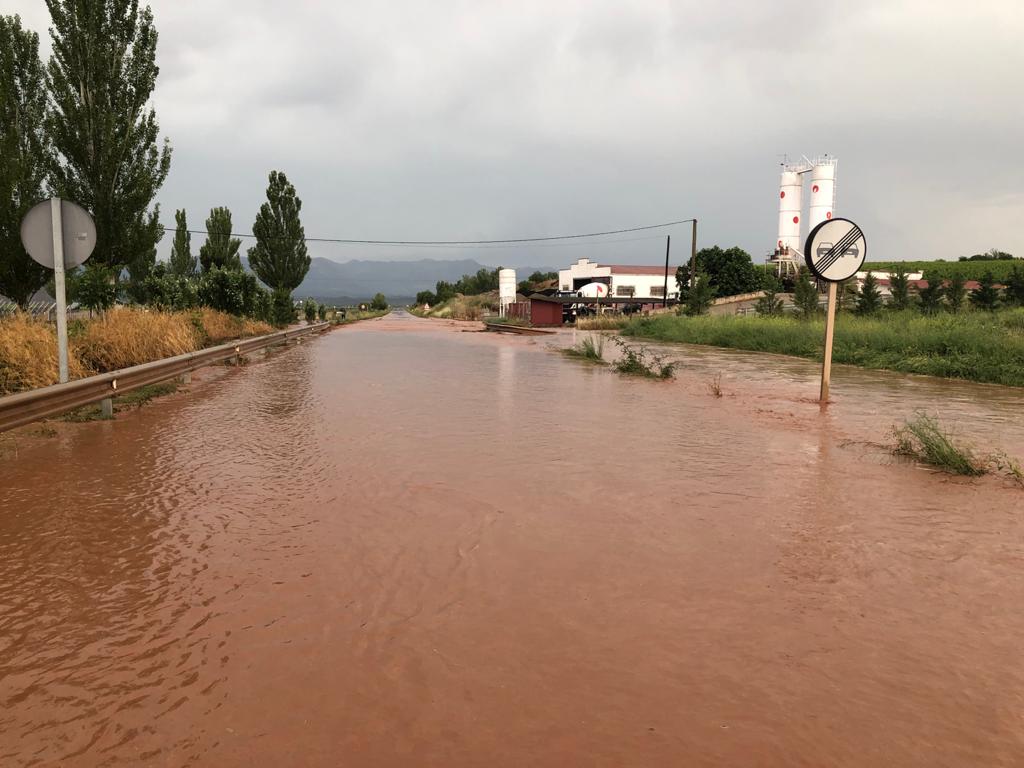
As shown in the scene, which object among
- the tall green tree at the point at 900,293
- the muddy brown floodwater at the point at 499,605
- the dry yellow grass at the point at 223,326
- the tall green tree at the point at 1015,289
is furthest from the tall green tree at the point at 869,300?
the muddy brown floodwater at the point at 499,605

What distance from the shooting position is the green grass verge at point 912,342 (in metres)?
17.0

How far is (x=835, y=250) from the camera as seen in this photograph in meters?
A: 10.6

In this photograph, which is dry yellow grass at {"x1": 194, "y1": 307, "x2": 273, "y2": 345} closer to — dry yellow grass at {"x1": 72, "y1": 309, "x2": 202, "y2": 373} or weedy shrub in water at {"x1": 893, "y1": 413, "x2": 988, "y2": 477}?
dry yellow grass at {"x1": 72, "y1": 309, "x2": 202, "y2": 373}

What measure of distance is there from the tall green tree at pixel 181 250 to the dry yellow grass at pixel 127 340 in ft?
124

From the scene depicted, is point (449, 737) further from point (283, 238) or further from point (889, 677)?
point (283, 238)

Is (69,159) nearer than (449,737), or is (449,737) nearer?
(449,737)


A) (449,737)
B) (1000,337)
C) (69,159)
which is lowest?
(449,737)

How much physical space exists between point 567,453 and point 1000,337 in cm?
1584

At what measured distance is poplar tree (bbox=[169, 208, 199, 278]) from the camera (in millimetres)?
50656

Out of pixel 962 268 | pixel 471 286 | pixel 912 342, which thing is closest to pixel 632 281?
pixel 962 268

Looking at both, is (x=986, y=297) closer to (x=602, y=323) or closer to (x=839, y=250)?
(x=602, y=323)

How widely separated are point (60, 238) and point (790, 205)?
8916cm

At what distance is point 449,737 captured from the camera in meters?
2.62

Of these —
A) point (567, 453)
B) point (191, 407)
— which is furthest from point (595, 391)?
point (191, 407)
